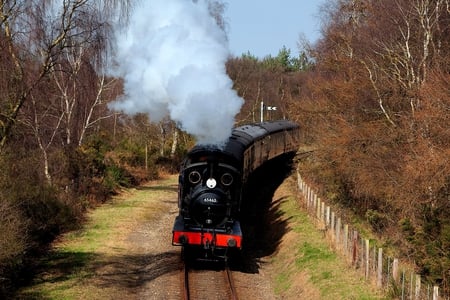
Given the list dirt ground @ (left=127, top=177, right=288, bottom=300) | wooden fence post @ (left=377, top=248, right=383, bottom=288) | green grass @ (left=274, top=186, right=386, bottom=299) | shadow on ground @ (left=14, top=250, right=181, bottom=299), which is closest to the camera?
wooden fence post @ (left=377, top=248, right=383, bottom=288)

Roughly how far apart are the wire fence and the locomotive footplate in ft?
9.60

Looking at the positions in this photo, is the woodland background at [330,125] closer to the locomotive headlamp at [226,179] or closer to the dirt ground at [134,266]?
the dirt ground at [134,266]

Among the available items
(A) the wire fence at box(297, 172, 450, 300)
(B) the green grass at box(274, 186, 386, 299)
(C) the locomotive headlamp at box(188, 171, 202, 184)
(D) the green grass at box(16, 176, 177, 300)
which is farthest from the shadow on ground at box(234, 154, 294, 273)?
(D) the green grass at box(16, 176, 177, 300)

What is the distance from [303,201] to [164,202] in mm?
7156

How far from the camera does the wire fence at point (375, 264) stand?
39.9 feet

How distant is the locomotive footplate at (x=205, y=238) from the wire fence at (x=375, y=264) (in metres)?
2.93

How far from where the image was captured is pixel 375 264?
14.3m

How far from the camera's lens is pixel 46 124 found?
23922mm

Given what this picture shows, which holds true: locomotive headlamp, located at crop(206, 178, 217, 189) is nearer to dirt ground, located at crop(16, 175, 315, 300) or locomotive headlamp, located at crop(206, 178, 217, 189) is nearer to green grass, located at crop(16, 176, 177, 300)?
dirt ground, located at crop(16, 175, 315, 300)

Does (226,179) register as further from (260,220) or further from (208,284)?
(260,220)

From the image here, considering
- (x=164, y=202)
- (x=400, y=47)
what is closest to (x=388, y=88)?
(x=400, y=47)

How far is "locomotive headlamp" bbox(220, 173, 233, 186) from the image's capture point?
610 inches

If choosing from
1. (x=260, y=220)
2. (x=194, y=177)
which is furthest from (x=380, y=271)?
(x=260, y=220)

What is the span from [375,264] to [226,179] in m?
4.18
